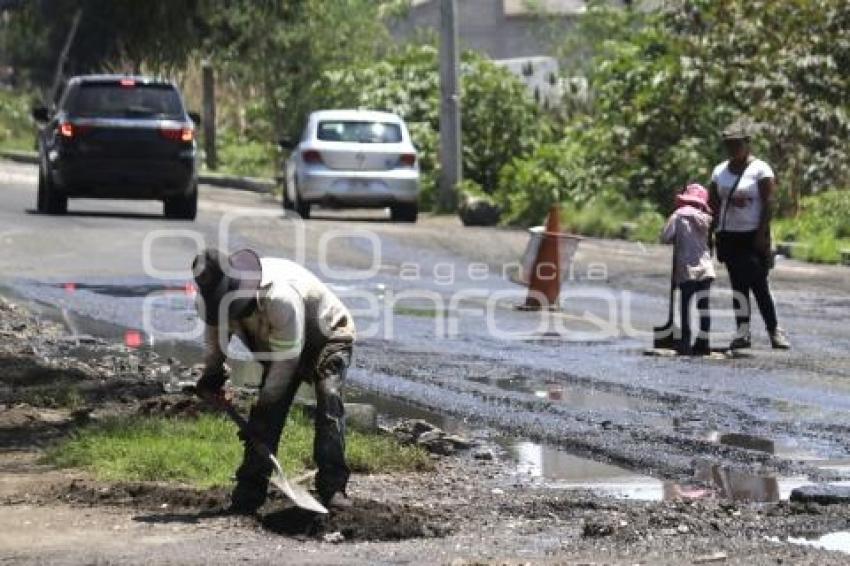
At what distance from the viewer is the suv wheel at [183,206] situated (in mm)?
29422

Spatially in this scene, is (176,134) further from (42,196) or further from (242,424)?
(242,424)

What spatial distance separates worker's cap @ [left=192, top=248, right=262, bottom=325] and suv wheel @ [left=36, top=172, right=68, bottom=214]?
2024 centimetres

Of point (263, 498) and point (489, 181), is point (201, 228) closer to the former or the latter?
point (489, 181)

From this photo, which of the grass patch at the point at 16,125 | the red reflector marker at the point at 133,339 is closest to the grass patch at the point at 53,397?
the red reflector marker at the point at 133,339

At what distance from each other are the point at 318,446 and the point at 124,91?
19.5 meters

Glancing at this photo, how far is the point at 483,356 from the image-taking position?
54.6ft

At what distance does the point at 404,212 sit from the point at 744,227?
15.8 meters

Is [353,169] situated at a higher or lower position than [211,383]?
higher

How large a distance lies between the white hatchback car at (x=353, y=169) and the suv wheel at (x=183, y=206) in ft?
7.71

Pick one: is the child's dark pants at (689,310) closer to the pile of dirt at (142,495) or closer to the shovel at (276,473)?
the pile of dirt at (142,495)

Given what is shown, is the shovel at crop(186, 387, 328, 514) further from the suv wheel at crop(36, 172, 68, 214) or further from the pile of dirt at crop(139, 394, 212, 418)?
the suv wheel at crop(36, 172, 68, 214)

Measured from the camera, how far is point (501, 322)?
1908 centimetres

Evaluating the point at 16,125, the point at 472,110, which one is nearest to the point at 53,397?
the point at 472,110

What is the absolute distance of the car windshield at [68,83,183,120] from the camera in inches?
1128
